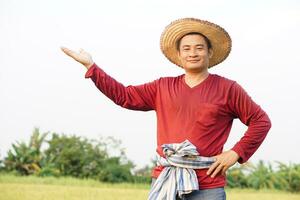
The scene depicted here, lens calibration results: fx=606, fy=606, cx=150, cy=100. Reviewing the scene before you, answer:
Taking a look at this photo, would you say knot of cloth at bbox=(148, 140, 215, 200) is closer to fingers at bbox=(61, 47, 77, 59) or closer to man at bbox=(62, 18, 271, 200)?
man at bbox=(62, 18, 271, 200)

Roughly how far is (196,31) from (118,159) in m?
5.01

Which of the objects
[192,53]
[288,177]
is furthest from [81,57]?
[288,177]

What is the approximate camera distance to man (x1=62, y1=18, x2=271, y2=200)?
3443mm

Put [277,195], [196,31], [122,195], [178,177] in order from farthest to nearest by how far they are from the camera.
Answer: [277,195], [122,195], [196,31], [178,177]

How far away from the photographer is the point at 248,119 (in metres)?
3.60

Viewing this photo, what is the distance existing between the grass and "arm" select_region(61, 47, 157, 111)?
373 cm

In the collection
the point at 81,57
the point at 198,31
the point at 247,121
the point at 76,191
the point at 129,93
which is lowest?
the point at 76,191

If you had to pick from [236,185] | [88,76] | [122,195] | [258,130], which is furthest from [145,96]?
[236,185]

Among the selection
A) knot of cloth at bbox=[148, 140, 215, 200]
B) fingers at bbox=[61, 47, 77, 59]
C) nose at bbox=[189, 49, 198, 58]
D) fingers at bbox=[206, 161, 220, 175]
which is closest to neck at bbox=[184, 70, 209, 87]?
nose at bbox=[189, 49, 198, 58]

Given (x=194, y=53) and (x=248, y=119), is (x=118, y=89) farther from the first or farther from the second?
(x=248, y=119)

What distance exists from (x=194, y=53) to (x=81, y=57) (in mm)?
674

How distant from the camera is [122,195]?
7523 millimetres

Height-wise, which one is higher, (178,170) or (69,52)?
(69,52)

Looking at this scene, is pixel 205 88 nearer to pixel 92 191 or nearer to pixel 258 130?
pixel 258 130
